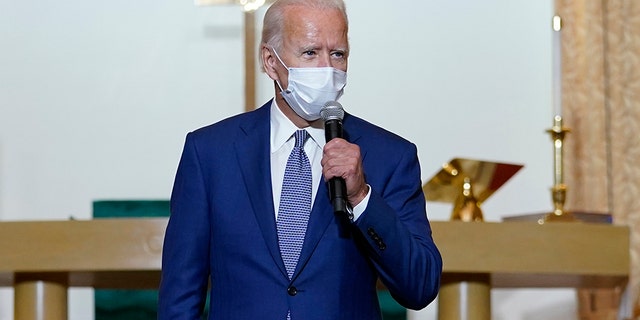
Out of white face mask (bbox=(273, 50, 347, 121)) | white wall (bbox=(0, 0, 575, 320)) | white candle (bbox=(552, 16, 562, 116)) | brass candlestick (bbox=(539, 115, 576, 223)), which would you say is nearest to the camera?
white face mask (bbox=(273, 50, 347, 121))

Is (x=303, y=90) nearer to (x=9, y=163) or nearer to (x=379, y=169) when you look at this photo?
(x=379, y=169)

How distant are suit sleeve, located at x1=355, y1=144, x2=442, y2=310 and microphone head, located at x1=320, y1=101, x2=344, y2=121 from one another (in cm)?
17

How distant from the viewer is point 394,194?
285 centimetres

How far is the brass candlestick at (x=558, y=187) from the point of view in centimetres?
439

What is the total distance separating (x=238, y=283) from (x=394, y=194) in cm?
39

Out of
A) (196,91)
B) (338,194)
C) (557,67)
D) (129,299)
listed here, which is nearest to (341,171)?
(338,194)

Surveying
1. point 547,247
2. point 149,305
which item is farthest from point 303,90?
point 149,305

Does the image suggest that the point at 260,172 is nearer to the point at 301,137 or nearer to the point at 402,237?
the point at 301,137

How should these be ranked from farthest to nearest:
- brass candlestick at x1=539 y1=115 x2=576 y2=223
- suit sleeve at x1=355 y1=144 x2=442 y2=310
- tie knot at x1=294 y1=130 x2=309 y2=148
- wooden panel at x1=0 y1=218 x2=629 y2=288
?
brass candlestick at x1=539 y1=115 x2=576 y2=223 < wooden panel at x1=0 y1=218 x2=629 y2=288 < tie knot at x1=294 y1=130 x2=309 y2=148 < suit sleeve at x1=355 y1=144 x2=442 y2=310

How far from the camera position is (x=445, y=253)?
13.0ft

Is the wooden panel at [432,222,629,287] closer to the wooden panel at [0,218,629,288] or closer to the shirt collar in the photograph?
the wooden panel at [0,218,629,288]

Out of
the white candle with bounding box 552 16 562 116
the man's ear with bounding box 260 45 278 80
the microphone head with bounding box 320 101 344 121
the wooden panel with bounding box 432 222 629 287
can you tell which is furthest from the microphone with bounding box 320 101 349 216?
the white candle with bounding box 552 16 562 116

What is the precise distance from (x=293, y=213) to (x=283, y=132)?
0.21 metres

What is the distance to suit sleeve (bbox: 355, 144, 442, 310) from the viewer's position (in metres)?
2.65
